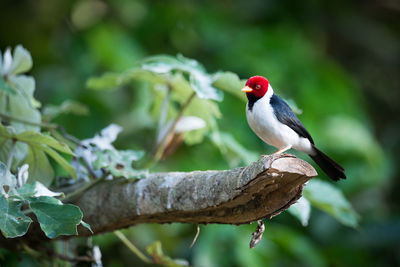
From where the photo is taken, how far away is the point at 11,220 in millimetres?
1488

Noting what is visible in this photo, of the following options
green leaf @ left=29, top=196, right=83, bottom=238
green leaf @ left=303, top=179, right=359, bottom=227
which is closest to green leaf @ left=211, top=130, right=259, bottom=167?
green leaf @ left=303, top=179, right=359, bottom=227

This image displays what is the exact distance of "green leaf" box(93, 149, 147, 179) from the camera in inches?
A: 77.6

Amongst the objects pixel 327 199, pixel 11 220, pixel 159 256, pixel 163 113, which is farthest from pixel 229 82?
pixel 11 220

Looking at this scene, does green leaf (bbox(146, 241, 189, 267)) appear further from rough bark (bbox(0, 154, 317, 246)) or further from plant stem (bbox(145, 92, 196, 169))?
plant stem (bbox(145, 92, 196, 169))

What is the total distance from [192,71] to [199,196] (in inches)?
23.2

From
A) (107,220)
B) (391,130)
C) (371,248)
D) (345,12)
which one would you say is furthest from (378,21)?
(107,220)

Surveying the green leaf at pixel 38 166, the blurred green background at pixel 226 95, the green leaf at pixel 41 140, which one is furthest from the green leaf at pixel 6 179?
the blurred green background at pixel 226 95

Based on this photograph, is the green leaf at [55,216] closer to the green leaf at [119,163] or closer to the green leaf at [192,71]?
the green leaf at [119,163]

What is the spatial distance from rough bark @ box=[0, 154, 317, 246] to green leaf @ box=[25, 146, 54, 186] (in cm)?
15

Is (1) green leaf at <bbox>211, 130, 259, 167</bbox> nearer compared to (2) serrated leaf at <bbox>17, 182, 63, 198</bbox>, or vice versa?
(2) serrated leaf at <bbox>17, 182, 63, 198</bbox>

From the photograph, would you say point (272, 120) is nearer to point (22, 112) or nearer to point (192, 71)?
point (192, 71)

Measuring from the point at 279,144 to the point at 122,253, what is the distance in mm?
2407

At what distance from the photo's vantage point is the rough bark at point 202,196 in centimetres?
158

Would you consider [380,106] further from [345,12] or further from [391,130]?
[345,12]
